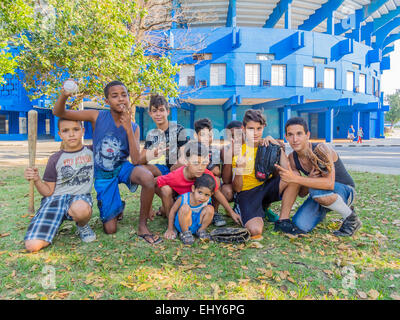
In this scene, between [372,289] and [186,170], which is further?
[186,170]

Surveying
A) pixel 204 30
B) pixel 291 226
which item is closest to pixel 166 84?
pixel 291 226

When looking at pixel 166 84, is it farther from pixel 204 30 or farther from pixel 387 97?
pixel 387 97

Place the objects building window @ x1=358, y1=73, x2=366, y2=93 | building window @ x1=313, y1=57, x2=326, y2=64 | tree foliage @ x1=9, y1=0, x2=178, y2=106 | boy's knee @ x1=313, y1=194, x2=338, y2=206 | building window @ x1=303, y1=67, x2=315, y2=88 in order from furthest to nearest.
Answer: building window @ x1=358, y1=73, x2=366, y2=93 → building window @ x1=313, y1=57, x2=326, y2=64 → building window @ x1=303, y1=67, x2=315, y2=88 → tree foliage @ x1=9, y1=0, x2=178, y2=106 → boy's knee @ x1=313, y1=194, x2=338, y2=206

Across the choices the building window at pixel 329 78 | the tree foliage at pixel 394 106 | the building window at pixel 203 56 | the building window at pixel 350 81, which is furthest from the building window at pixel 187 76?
the tree foliage at pixel 394 106

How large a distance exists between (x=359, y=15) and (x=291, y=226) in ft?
104

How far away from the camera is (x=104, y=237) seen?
3416 millimetres

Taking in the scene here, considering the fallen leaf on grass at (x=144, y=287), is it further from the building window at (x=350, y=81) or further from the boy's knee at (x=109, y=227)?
the building window at (x=350, y=81)

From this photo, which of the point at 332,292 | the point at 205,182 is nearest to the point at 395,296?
the point at 332,292

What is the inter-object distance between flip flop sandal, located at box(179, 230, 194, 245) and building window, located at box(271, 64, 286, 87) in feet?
74.3

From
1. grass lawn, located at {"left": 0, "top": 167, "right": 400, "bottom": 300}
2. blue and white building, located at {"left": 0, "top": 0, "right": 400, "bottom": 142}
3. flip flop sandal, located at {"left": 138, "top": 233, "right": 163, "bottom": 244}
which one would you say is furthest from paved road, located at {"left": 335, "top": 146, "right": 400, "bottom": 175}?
blue and white building, located at {"left": 0, "top": 0, "right": 400, "bottom": 142}

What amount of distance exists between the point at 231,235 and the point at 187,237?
52 cm

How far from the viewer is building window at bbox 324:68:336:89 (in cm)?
2500

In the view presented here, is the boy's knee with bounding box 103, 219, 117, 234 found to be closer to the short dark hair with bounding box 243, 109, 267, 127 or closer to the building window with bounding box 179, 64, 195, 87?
the short dark hair with bounding box 243, 109, 267, 127

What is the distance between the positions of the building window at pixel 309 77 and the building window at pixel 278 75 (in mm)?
1969
